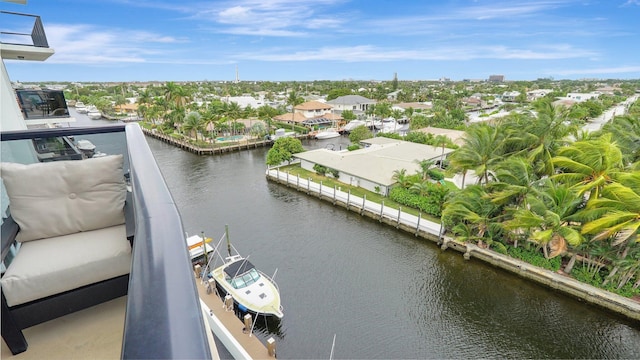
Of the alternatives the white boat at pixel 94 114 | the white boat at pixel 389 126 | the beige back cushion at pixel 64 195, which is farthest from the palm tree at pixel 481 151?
the white boat at pixel 94 114

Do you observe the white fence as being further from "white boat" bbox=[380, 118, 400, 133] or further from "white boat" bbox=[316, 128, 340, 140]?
"white boat" bbox=[380, 118, 400, 133]

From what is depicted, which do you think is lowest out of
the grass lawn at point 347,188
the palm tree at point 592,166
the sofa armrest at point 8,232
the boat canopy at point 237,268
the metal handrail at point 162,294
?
the grass lawn at point 347,188

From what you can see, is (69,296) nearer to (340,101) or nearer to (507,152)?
(507,152)

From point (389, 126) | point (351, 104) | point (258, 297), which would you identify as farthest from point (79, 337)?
point (351, 104)

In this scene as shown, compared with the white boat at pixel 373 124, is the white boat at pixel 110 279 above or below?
above

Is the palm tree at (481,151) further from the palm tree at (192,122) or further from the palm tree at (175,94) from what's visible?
the palm tree at (175,94)

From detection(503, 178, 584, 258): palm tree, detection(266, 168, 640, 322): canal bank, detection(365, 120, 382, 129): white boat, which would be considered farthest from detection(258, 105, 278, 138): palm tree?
detection(503, 178, 584, 258): palm tree

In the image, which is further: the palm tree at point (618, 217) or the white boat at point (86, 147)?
the palm tree at point (618, 217)
